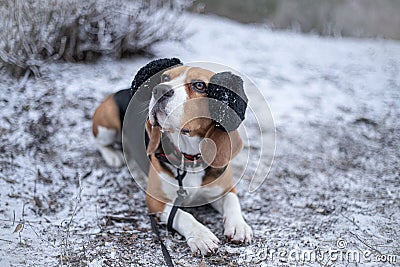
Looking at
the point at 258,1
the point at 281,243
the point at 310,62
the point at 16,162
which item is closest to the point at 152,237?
the point at 281,243

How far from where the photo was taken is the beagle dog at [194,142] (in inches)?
99.8

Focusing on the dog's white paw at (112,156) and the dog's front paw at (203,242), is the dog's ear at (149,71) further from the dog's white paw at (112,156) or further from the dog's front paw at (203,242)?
the dog's white paw at (112,156)

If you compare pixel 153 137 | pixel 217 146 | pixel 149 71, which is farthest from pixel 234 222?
pixel 149 71

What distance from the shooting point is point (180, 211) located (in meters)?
2.91

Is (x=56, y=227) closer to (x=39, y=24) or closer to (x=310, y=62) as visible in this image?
(x=39, y=24)

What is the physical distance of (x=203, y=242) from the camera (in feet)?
8.83

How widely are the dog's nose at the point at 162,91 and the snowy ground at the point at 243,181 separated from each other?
86 centimetres

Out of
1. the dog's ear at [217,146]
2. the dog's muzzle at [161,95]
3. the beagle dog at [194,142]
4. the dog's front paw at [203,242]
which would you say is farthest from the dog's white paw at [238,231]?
the dog's muzzle at [161,95]

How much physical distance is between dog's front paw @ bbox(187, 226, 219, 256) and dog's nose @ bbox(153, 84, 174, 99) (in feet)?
2.68

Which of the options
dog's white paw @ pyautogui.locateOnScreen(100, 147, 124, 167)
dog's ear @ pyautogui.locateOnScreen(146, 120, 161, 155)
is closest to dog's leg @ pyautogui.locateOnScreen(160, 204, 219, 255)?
dog's ear @ pyautogui.locateOnScreen(146, 120, 161, 155)

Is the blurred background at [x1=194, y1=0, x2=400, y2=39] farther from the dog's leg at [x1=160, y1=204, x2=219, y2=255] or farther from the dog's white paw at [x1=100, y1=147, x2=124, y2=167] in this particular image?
the dog's leg at [x1=160, y1=204, x2=219, y2=255]

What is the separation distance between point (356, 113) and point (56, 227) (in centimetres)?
356

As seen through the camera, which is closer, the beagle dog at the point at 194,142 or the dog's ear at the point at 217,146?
the beagle dog at the point at 194,142

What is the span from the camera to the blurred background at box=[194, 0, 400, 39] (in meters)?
8.59
